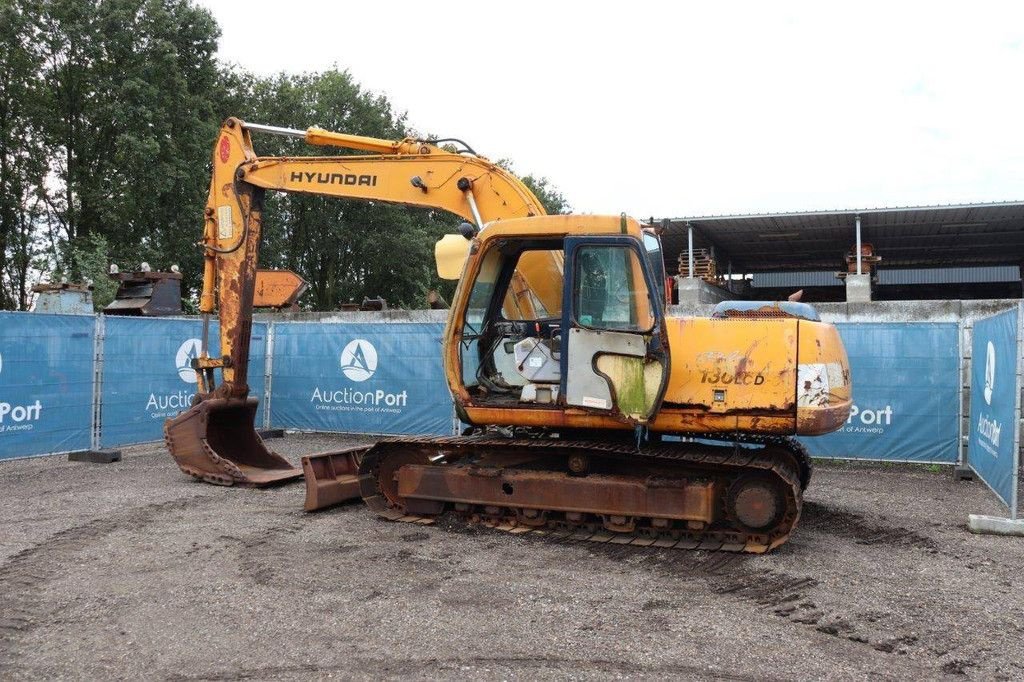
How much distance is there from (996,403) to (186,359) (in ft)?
36.1

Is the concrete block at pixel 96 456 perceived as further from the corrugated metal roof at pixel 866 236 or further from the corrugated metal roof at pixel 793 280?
the corrugated metal roof at pixel 793 280

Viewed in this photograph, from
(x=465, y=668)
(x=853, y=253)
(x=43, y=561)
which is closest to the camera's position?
(x=465, y=668)

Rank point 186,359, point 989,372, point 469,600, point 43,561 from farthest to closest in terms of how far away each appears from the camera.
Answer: point 186,359, point 989,372, point 43,561, point 469,600

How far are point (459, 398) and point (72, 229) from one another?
2605 centimetres

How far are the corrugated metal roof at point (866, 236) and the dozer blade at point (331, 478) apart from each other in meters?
13.7

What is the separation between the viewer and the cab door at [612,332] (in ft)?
20.7

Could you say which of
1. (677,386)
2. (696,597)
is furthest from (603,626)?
(677,386)

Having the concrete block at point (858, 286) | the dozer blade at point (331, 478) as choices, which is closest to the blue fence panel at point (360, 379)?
the dozer blade at point (331, 478)

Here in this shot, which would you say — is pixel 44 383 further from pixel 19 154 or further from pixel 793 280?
pixel 793 280

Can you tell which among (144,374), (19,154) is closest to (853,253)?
(144,374)

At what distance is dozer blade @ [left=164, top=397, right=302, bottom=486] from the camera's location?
884 cm

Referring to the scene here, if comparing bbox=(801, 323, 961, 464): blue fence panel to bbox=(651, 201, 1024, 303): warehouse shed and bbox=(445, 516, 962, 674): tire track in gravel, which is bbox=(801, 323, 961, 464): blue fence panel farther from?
bbox=(651, 201, 1024, 303): warehouse shed

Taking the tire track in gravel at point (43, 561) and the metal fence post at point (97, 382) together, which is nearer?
the tire track in gravel at point (43, 561)

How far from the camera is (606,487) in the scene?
6.68 metres
